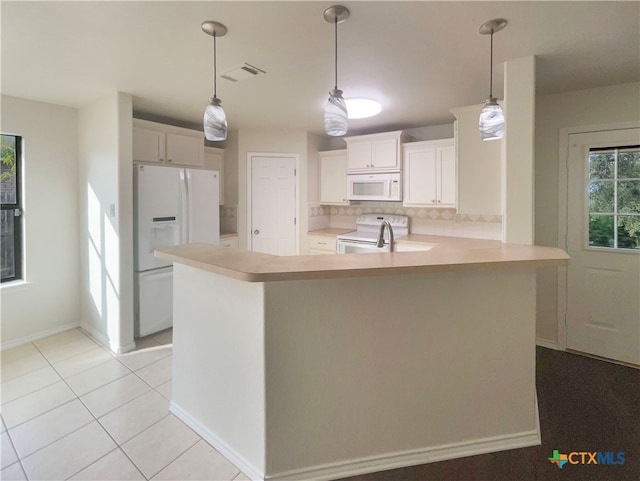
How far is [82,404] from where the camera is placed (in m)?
2.29

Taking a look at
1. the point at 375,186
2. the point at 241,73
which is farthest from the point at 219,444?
the point at 375,186

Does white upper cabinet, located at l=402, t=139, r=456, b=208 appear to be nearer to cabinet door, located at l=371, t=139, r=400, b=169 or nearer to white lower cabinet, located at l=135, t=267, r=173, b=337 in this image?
cabinet door, located at l=371, t=139, r=400, b=169

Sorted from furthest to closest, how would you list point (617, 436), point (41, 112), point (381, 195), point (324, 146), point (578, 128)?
point (324, 146) → point (381, 195) → point (41, 112) → point (578, 128) → point (617, 436)

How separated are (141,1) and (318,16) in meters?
0.86

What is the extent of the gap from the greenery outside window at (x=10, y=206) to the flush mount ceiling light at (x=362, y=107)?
3088 mm

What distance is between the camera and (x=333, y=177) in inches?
187

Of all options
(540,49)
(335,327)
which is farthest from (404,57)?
(335,327)

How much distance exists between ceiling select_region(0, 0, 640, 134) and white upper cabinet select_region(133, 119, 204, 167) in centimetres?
31

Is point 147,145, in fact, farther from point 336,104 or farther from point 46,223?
point 336,104

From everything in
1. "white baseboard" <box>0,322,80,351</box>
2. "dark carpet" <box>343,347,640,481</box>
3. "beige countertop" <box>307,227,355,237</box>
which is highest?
"beige countertop" <box>307,227,355,237</box>

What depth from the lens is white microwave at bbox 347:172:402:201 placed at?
4184 mm

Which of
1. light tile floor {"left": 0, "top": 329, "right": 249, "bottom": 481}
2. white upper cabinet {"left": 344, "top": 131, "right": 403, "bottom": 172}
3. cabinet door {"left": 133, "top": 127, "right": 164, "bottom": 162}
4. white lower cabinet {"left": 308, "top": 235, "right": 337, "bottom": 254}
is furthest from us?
white lower cabinet {"left": 308, "top": 235, "right": 337, "bottom": 254}

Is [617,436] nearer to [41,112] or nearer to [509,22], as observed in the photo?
[509,22]

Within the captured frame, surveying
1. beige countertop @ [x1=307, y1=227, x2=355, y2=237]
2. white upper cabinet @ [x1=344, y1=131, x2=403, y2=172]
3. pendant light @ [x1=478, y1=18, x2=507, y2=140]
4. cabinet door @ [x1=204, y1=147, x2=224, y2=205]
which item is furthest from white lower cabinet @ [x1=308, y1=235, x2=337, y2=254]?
pendant light @ [x1=478, y1=18, x2=507, y2=140]
